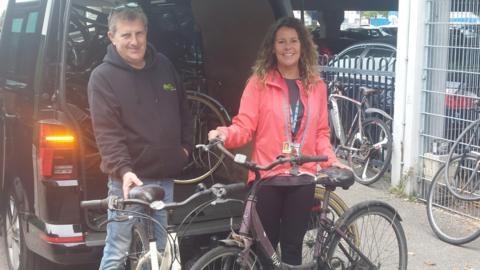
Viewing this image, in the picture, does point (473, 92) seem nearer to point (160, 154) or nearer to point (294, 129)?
point (294, 129)

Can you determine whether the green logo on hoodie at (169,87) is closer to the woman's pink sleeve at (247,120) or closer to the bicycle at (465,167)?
the woman's pink sleeve at (247,120)

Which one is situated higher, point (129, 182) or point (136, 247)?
point (129, 182)

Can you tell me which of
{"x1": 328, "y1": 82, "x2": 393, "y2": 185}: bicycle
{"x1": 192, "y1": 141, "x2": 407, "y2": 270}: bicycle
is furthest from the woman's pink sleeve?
{"x1": 328, "y1": 82, "x2": 393, "y2": 185}: bicycle

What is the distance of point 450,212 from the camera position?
5.79 m

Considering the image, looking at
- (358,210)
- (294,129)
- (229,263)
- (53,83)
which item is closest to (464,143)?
(358,210)

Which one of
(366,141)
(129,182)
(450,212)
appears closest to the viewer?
(129,182)

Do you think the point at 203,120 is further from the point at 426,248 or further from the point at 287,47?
the point at 287,47

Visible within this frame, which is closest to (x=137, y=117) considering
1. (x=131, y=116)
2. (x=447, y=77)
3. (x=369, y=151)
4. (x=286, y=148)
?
(x=131, y=116)

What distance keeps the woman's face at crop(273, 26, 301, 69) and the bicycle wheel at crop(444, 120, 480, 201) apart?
241cm

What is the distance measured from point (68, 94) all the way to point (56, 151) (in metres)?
1.47

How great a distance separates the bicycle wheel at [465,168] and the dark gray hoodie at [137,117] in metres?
2.88

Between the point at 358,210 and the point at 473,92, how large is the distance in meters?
2.67

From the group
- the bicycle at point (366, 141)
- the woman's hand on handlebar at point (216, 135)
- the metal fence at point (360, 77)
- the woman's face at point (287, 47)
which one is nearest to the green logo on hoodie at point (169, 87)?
the woman's hand on handlebar at point (216, 135)

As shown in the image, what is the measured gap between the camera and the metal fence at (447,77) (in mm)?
5777
